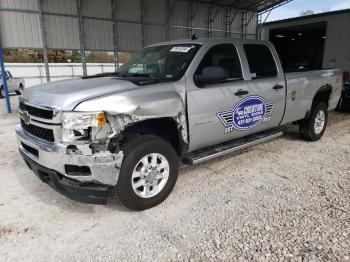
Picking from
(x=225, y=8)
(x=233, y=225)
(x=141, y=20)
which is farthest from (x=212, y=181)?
(x=225, y=8)

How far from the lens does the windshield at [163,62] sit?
3.89m

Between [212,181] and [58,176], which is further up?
[58,176]

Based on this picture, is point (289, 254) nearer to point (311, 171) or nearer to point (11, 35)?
point (311, 171)

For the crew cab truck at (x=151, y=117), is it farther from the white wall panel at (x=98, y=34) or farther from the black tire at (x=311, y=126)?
the white wall panel at (x=98, y=34)

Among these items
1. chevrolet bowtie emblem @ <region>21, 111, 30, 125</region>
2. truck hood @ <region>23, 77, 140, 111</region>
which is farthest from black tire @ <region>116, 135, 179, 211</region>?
chevrolet bowtie emblem @ <region>21, 111, 30, 125</region>

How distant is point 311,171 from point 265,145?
56.8 inches

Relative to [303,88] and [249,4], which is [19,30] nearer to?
[303,88]

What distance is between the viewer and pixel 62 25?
12641mm

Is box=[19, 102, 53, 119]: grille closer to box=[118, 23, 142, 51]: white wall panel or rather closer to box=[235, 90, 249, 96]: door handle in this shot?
box=[235, 90, 249, 96]: door handle

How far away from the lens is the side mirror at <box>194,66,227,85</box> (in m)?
3.75

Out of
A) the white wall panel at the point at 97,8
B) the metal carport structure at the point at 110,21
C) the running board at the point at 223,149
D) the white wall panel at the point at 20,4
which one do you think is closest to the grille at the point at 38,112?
the running board at the point at 223,149

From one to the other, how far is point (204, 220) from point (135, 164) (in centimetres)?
95

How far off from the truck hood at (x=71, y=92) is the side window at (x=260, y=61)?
2088 millimetres

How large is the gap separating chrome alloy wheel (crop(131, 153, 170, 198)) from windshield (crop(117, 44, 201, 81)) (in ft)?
3.39
